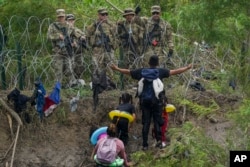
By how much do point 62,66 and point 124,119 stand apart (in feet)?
5.53

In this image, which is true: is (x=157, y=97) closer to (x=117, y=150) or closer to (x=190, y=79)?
(x=117, y=150)

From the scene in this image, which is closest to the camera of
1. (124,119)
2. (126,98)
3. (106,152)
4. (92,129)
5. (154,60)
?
(106,152)

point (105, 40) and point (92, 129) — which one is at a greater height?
point (105, 40)

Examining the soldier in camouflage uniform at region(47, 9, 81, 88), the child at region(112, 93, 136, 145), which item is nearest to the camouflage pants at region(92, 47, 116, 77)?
the soldier in camouflage uniform at region(47, 9, 81, 88)

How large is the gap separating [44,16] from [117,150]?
4613mm

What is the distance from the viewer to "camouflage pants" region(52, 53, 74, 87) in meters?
12.0

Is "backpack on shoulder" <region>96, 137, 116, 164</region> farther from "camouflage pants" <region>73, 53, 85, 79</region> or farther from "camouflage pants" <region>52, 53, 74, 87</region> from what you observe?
"camouflage pants" <region>73, 53, 85, 79</region>

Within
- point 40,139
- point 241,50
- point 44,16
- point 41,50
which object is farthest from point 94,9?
point 241,50

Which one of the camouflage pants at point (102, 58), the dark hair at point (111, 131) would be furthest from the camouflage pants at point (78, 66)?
the dark hair at point (111, 131)

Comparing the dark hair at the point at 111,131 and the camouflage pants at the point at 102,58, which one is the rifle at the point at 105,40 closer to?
the camouflage pants at the point at 102,58

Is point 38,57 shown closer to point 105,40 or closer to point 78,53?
point 78,53

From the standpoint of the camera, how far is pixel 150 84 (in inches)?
413

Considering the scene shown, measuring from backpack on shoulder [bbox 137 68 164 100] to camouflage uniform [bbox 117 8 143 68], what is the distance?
5.41 feet

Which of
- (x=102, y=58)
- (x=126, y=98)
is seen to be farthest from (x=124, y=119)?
(x=102, y=58)
